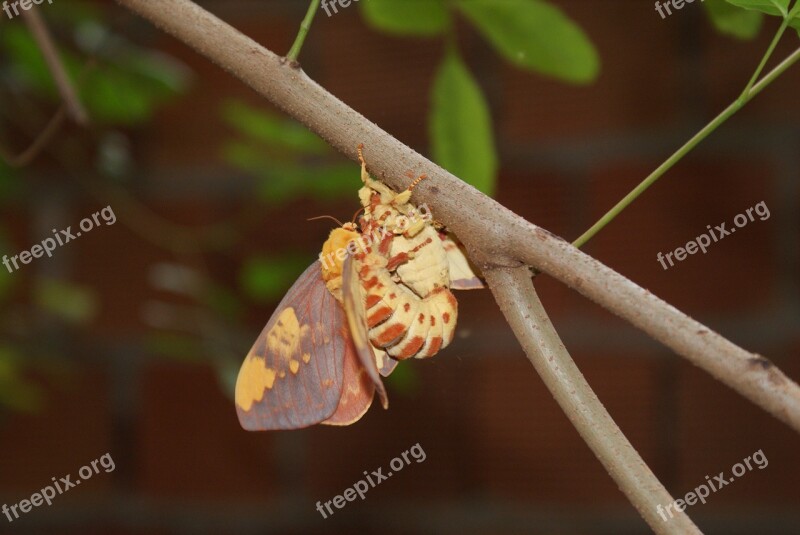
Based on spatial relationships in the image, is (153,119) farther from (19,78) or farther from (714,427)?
(714,427)

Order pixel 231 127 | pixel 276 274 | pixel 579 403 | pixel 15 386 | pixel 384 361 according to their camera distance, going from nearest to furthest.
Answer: pixel 579 403, pixel 384 361, pixel 276 274, pixel 15 386, pixel 231 127

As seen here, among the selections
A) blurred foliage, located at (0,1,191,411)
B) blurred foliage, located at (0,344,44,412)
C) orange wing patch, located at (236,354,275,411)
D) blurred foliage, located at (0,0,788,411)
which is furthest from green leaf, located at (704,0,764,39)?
blurred foliage, located at (0,344,44,412)

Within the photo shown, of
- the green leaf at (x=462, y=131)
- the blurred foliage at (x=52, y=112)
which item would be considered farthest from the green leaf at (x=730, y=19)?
the blurred foliage at (x=52, y=112)

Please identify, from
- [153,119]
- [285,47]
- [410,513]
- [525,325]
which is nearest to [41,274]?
[153,119]

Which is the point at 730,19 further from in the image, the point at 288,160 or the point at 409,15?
the point at 288,160

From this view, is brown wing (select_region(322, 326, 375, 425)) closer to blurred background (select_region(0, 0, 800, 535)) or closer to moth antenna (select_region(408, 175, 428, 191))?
moth antenna (select_region(408, 175, 428, 191))

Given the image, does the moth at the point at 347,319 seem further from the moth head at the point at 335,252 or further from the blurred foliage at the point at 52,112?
the blurred foliage at the point at 52,112

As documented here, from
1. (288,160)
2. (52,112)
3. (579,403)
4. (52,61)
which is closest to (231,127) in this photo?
(52,112)

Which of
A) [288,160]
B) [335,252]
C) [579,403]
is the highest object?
[288,160]
